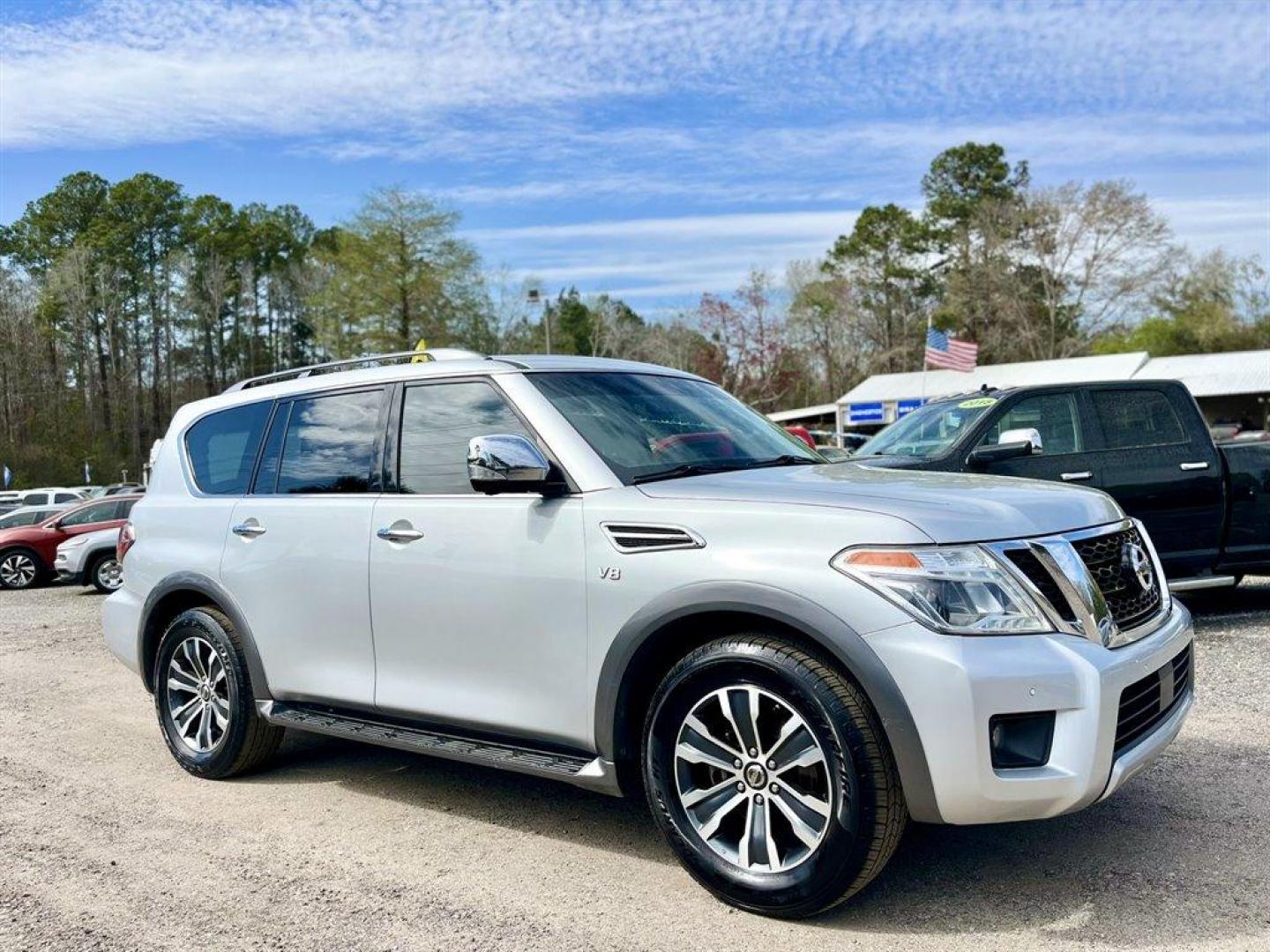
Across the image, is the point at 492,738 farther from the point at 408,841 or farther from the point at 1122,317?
the point at 1122,317

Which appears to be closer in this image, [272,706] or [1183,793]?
[1183,793]

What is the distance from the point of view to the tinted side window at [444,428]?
434cm

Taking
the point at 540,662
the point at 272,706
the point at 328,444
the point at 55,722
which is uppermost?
the point at 328,444

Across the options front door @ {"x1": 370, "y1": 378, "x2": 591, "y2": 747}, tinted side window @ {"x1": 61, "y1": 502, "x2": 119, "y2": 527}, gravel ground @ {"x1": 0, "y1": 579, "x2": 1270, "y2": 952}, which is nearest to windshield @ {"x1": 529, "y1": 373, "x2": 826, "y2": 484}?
front door @ {"x1": 370, "y1": 378, "x2": 591, "y2": 747}

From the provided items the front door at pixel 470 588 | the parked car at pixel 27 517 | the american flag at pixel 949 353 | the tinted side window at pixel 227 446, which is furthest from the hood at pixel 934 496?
the american flag at pixel 949 353

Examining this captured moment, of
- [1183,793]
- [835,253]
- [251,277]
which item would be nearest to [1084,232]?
[835,253]

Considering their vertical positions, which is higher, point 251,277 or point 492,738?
point 251,277

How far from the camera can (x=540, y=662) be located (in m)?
3.92

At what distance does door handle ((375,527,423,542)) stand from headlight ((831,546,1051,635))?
1.90 meters

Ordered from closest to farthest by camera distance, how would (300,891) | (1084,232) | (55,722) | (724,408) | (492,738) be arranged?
(300,891) → (492,738) → (724,408) → (55,722) → (1084,232)

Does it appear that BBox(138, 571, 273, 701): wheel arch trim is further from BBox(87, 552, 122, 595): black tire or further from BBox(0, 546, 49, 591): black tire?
BBox(0, 546, 49, 591): black tire

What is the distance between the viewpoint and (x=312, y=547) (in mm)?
4727

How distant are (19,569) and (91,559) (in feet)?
9.93

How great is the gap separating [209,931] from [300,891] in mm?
380
